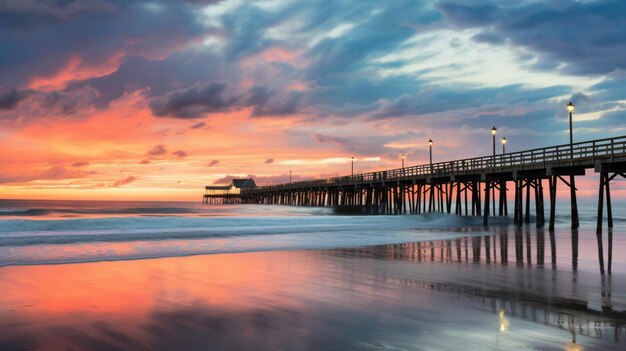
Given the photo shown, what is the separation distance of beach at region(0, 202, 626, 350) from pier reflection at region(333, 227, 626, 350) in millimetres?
26

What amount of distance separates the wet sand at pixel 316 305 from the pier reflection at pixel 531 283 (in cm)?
3

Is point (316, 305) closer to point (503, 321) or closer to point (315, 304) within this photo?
point (315, 304)

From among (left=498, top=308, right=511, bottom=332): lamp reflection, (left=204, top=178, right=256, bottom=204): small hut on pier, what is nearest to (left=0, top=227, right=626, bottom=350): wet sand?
(left=498, top=308, right=511, bottom=332): lamp reflection

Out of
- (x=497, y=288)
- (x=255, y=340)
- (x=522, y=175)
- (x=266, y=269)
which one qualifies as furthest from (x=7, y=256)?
(x=522, y=175)

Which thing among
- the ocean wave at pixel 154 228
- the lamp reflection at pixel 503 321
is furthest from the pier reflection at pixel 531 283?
the ocean wave at pixel 154 228

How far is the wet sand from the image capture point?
5660mm

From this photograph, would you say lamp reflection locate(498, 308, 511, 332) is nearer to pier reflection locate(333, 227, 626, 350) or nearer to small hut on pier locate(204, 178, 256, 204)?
pier reflection locate(333, 227, 626, 350)

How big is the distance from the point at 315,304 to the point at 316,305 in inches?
3.0

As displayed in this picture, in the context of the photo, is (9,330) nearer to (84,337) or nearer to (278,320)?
(84,337)

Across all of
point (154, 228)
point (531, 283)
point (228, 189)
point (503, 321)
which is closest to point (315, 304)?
point (503, 321)

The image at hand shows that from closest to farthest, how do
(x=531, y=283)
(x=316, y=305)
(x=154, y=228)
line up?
(x=316, y=305) → (x=531, y=283) → (x=154, y=228)

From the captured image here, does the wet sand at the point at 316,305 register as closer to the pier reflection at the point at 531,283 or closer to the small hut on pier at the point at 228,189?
the pier reflection at the point at 531,283

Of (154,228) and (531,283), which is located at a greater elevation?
(154,228)

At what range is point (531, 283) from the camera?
31.9 ft
